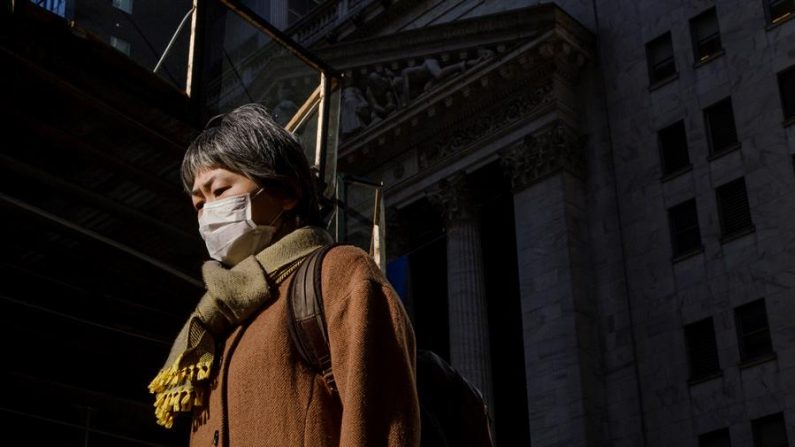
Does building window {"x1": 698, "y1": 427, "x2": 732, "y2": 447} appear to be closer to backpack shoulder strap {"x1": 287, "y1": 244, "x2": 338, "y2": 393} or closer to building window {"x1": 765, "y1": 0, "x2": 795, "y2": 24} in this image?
building window {"x1": 765, "y1": 0, "x2": 795, "y2": 24}

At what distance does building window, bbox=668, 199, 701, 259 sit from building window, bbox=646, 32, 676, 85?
3807 mm

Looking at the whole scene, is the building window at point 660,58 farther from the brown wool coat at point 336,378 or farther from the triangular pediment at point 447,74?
the brown wool coat at point 336,378

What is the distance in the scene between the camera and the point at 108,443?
10430 mm

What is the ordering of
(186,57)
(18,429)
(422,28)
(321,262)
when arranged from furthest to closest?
(422,28) < (18,429) < (186,57) < (321,262)

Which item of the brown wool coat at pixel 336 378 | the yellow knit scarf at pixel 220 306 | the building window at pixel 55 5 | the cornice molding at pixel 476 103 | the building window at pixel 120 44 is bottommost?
the brown wool coat at pixel 336 378

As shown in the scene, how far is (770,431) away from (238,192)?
2301 centimetres

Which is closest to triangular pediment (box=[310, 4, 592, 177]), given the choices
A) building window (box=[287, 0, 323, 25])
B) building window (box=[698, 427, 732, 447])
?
building window (box=[698, 427, 732, 447])

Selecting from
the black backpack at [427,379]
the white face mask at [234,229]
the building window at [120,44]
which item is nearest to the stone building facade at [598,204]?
the building window at [120,44]

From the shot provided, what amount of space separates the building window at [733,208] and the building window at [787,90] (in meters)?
1.92

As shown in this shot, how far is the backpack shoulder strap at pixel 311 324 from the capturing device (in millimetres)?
3523

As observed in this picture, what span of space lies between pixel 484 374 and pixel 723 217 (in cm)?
752

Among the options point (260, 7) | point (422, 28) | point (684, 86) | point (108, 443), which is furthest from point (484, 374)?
point (260, 7)

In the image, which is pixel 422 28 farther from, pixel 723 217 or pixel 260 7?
pixel 260 7

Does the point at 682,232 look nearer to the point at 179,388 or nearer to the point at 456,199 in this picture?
the point at 456,199
